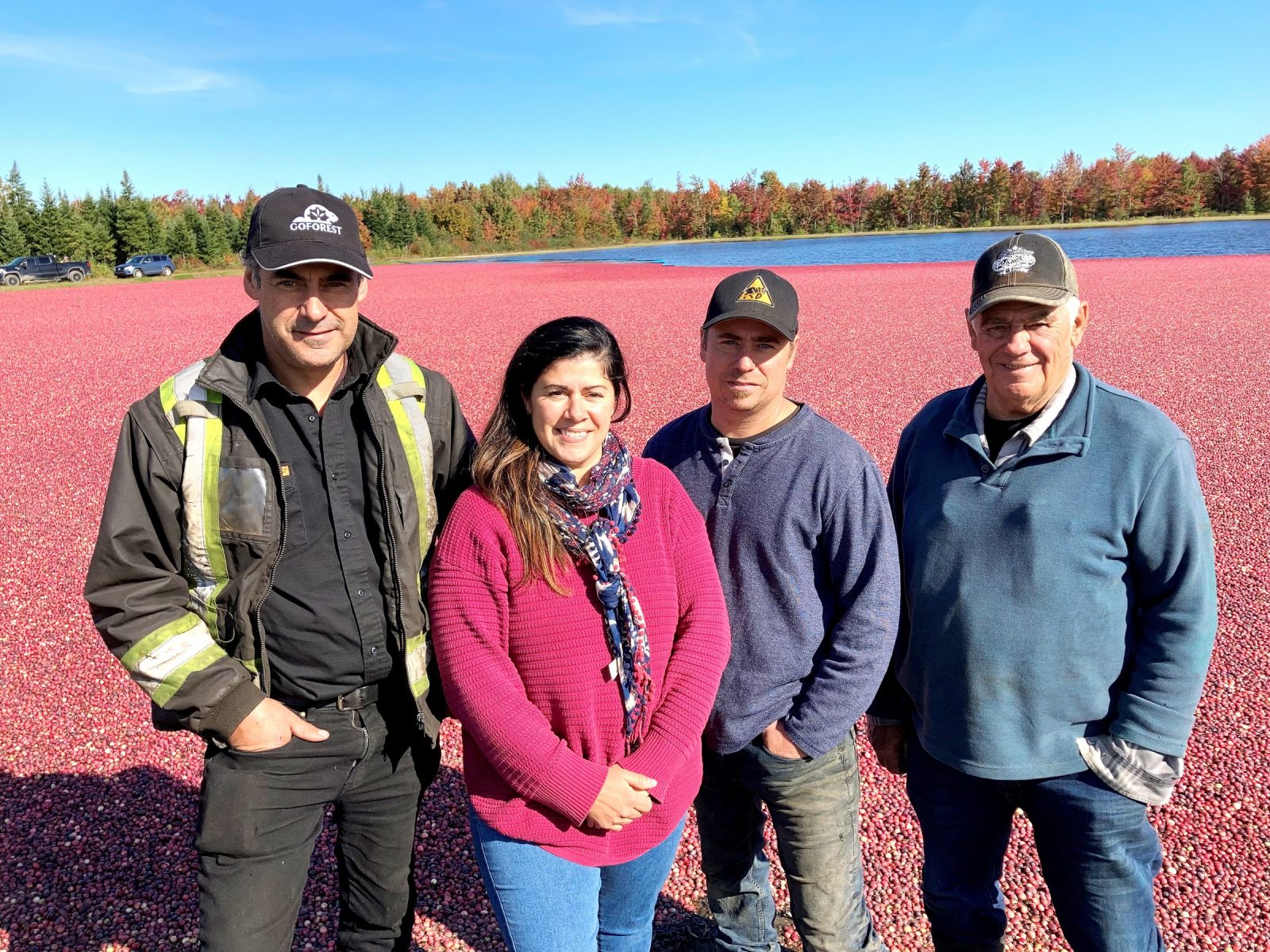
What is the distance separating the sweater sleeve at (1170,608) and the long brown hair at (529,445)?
1.34 metres

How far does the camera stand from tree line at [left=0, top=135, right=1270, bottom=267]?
190 feet

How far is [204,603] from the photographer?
6.87 feet

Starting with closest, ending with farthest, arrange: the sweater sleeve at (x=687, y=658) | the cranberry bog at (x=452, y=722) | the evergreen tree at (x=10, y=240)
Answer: the sweater sleeve at (x=687, y=658)
the cranberry bog at (x=452, y=722)
the evergreen tree at (x=10, y=240)

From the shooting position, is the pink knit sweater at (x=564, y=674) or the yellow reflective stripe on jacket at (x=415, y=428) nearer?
the pink knit sweater at (x=564, y=674)

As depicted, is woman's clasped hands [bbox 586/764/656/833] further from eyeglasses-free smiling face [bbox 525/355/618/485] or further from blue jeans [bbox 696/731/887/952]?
eyeglasses-free smiling face [bbox 525/355/618/485]

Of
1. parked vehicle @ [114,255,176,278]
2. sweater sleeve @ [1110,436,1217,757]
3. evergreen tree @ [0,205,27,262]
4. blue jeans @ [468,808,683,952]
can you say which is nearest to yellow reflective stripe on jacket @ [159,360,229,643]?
blue jeans @ [468,808,683,952]

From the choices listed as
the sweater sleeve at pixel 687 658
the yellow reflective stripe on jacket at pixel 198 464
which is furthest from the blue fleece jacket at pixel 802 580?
the yellow reflective stripe on jacket at pixel 198 464

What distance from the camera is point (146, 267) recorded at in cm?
4494

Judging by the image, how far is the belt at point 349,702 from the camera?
2.20m

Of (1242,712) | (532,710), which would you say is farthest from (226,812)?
(1242,712)

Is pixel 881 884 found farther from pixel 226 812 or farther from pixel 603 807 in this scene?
pixel 226 812

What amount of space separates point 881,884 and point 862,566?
5.77 feet

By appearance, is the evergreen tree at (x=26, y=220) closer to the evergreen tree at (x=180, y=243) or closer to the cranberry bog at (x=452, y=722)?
the evergreen tree at (x=180, y=243)

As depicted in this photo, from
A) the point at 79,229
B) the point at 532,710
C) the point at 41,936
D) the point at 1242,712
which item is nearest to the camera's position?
the point at 532,710
